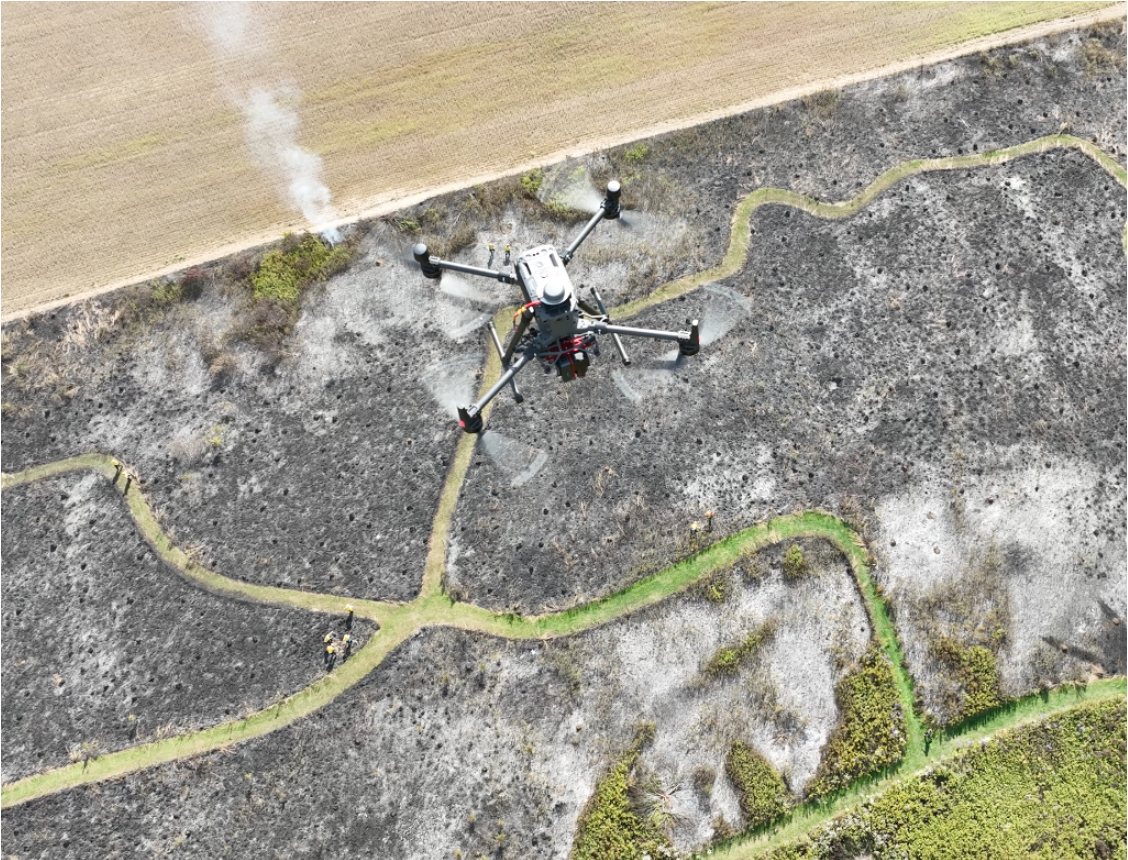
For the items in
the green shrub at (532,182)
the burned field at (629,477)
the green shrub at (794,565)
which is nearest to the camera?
the burned field at (629,477)

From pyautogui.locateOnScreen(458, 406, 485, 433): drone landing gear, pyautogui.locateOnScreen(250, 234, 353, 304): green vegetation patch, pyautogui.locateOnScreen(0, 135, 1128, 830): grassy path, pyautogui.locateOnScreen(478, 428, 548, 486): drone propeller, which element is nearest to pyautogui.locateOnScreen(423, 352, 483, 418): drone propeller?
pyautogui.locateOnScreen(0, 135, 1128, 830): grassy path

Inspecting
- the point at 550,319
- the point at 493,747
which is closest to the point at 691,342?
the point at 550,319

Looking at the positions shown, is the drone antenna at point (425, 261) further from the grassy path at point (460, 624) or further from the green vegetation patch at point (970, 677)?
the green vegetation patch at point (970, 677)

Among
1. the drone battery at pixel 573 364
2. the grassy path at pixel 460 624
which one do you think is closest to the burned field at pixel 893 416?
the grassy path at pixel 460 624

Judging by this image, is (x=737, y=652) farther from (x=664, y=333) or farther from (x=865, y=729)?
(x=664, y=333)

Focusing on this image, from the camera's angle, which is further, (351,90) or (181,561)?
(351,90)

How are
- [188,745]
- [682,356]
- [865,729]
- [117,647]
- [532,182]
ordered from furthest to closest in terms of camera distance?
[532,182]
[682,356]
[117,647]
[188,745]
[865,729]
